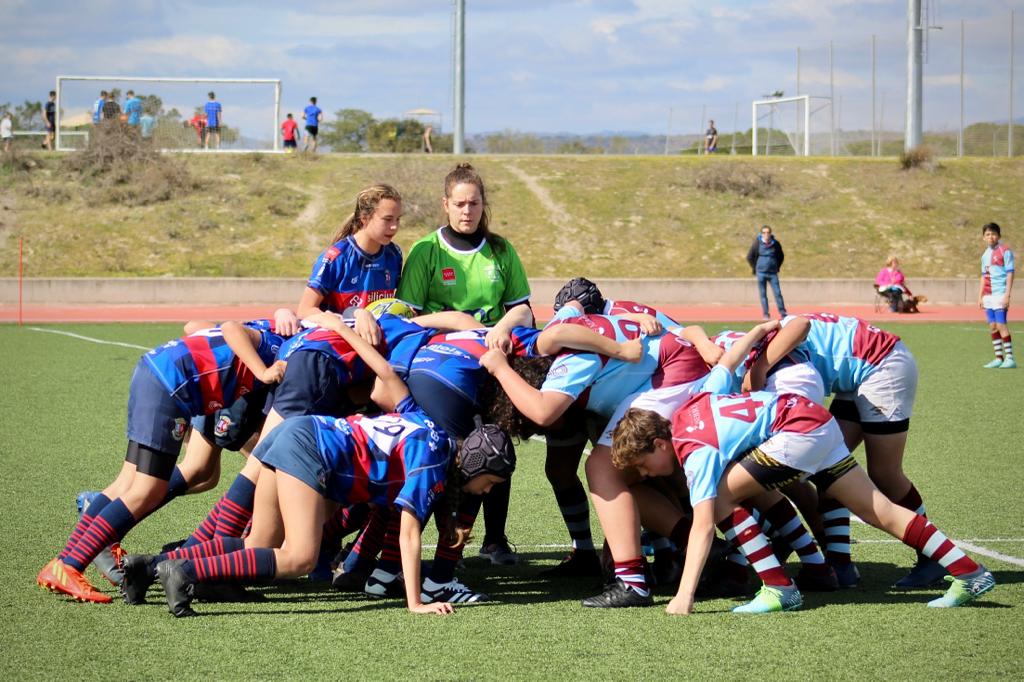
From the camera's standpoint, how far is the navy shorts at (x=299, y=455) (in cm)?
472

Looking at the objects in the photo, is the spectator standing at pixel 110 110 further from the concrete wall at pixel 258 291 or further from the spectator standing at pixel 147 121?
the concrete wall at pixel 258 291

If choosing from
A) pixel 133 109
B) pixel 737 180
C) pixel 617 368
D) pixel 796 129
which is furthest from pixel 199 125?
pixel 617 368

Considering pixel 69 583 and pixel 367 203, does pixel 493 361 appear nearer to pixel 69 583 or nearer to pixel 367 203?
pixel 367 203

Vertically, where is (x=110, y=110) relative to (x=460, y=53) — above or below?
below

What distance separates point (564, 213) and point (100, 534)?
2855cm

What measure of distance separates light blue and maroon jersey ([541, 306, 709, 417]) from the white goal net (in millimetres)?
36201

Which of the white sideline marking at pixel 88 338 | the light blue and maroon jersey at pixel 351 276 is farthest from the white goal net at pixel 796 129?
the light blue and maroon jersey at pixel 351 276

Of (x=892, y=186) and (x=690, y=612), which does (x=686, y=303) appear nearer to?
(x=892, y=186)

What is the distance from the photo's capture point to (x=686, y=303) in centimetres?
2644

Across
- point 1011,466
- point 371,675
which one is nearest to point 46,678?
point 371,675

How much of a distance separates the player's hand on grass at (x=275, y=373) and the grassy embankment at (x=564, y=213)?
24119 millimetres

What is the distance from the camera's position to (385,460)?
486cm

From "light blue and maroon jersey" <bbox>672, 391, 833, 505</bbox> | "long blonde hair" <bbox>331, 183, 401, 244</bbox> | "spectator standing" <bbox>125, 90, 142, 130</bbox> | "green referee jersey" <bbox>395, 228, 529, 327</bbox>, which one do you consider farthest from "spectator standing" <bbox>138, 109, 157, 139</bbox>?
"light blue and maroon jersey" <bbox>672, 391, 833, 505</bbox>

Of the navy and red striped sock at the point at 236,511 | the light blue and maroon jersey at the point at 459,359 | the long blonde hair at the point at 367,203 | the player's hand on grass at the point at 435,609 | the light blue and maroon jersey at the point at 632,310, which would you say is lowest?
the player's hand on grass at the point at 435,609
